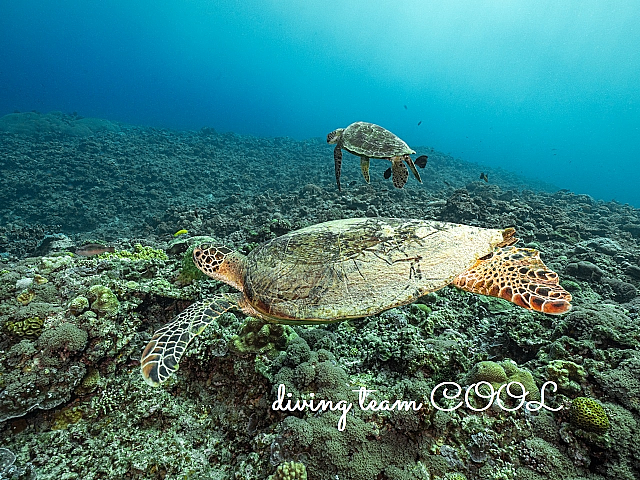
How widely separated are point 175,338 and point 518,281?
3263 mm

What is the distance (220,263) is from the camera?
342cm

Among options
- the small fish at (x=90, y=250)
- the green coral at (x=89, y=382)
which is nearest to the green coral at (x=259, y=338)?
the green coral at (x=89, y=382)

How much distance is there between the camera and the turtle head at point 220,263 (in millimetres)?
3377

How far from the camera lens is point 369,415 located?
266 cm

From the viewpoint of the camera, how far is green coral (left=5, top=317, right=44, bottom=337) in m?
3.16

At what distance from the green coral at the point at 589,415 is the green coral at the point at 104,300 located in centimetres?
511

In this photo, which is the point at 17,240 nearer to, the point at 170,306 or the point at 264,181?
the point at 170,306

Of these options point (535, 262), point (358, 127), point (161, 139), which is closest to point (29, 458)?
point (535, 262)

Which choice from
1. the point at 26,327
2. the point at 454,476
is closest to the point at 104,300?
the point at 26,327

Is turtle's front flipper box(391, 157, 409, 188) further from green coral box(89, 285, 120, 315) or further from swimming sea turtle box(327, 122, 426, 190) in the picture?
green coral box(89, 285, 120, 315)

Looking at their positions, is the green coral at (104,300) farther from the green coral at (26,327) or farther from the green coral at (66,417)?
the green coral at (66,417)

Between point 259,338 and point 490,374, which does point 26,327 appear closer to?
point 259,338

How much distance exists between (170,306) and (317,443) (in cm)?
288

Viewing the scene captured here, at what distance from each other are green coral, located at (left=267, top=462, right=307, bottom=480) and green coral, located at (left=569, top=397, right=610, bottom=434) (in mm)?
2383
